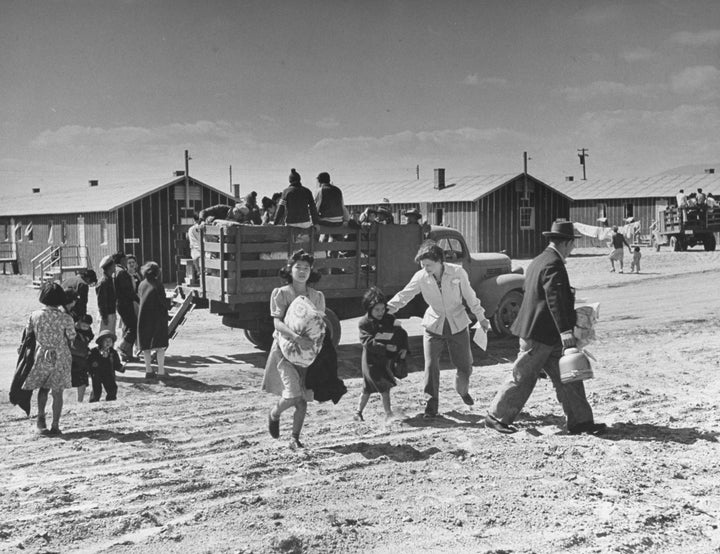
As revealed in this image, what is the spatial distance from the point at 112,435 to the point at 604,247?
40.0 m

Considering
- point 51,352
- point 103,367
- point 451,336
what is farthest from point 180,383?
point 451,336

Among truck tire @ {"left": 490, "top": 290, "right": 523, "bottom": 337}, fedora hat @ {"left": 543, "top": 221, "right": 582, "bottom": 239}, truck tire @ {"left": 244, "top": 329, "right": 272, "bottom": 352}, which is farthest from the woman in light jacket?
truck tire @ {"left": 490, "top": 290, "right": 523, "bottom": 337}

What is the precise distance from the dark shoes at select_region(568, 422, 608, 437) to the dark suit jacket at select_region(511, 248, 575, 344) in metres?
0.78

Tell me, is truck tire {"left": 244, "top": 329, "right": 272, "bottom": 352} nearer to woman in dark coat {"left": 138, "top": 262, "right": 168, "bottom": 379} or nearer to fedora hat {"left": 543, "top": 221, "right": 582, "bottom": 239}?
woman in dark coat {"left": 138, "top": 262, "right": 168, "bottom": 379}

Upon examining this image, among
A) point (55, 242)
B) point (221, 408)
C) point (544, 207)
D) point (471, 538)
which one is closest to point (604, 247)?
point (544, 207)

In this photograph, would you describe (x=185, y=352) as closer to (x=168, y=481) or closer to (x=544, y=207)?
(x=168, y=481)

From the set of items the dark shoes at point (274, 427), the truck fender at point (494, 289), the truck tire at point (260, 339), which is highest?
the truck fender at point (494, 289)

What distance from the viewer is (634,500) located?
579 centimetres

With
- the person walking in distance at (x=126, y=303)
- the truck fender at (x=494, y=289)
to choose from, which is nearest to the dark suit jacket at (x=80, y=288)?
the person walking in distance at (x=126, y=303)

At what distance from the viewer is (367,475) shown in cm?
639

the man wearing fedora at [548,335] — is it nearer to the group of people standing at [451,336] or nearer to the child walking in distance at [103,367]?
the group of people standing at [451,336]

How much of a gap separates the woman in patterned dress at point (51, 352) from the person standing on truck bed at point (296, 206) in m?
4.37

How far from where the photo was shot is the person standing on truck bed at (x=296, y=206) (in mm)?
11617

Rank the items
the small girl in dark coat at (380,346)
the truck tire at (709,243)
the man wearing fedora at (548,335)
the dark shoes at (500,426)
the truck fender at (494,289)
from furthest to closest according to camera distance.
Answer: the truck tire at (709,243), the truck fender at (494,289), the small girl in dark coat at (380,346), the dark shoes at (500,426), the man wearing fedora at (548,335)
